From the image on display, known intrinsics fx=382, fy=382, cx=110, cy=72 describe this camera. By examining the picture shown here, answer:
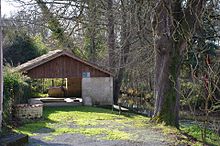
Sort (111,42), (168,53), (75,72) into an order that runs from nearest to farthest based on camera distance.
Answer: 1. (168,53)
2. (111,42)
3. (75,72)

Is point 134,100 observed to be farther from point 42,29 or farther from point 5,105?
point 5,105

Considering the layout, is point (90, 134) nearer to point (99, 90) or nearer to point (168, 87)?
point (168, 87)

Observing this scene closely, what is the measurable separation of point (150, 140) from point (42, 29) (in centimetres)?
1868

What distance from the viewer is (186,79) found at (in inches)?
1114

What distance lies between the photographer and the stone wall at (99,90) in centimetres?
2656

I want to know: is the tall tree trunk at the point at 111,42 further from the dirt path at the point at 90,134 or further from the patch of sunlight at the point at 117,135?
the patch of sunlight at the point at 117,135

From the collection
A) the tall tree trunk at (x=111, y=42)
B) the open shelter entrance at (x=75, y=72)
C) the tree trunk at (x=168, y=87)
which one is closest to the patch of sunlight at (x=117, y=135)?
the tree trunk at (x=168, y=87)

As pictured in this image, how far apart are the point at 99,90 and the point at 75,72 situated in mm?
2146

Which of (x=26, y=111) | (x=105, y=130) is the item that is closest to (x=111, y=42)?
(x=26, y=111)

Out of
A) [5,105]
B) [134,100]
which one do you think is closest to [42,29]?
[134,100]

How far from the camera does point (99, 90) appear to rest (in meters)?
26.8

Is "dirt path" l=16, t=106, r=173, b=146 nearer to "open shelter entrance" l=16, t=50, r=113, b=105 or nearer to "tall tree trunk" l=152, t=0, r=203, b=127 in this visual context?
"tall tree trunk" l=152, t=0, r=203, b=127

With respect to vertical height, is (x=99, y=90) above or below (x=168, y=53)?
below

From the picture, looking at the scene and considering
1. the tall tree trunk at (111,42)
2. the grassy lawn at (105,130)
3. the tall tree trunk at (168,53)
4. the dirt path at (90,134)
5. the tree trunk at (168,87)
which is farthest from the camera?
the tall tree trunk at (111,42)
